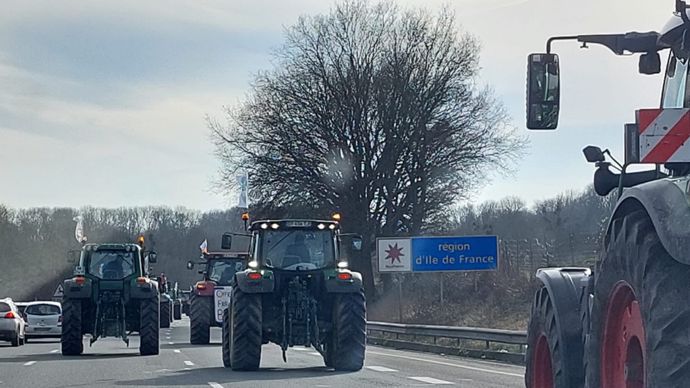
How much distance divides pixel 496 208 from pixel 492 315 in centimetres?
2566

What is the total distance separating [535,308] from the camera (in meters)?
8.21

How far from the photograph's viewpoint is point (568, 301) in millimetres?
7559

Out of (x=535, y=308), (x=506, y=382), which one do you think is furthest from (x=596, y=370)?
(x=506, y=382)

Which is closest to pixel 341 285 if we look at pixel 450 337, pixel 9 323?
pixel 450 337

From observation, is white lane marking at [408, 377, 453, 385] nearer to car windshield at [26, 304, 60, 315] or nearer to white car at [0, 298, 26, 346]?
white car at [0, 298, 26, 346]

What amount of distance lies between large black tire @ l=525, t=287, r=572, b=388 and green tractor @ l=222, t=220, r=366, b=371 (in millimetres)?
10890

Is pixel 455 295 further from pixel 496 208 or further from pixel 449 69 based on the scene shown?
pixel 496 208

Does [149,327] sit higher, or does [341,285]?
[341,285]

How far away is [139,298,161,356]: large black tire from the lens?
2558 cm

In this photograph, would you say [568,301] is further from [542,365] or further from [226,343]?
[226,343]

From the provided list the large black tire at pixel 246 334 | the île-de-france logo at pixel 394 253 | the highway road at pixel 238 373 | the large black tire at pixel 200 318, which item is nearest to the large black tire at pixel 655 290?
the highway road at pixel 238 373

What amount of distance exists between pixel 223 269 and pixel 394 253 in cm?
538

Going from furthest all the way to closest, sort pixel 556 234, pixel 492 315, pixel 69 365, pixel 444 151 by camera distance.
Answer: pixel 444 151
pixel 556 234
pixel 492 315
pixel 69 365

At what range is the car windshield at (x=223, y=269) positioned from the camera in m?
33.0
